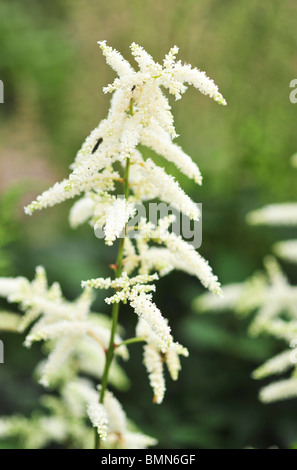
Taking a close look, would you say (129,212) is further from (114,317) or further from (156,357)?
(156,357)

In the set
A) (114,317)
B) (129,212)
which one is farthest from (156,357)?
(129,212)

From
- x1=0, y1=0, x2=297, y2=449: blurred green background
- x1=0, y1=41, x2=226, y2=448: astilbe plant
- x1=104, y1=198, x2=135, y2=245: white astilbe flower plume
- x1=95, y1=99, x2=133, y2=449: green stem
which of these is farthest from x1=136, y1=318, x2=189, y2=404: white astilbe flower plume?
x1=0, y1=0, x2=297, y2=449: blurred green background

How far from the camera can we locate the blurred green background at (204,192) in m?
3.41

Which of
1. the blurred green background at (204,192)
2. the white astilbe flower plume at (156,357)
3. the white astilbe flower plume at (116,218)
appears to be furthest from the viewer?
the blurred green background at (204,192)

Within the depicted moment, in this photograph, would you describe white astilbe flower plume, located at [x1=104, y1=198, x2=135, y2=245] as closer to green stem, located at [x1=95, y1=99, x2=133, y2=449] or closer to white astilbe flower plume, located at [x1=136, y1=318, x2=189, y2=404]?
green stem, located at [x1=95, y1=99, x2=133, y2=449]

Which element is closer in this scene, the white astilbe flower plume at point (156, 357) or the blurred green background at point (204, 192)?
the white astilbe flower plume at point (156, 357)

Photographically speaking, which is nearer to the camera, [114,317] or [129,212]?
[129,212]

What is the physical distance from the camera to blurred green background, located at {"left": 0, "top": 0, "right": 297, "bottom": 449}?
341 cm

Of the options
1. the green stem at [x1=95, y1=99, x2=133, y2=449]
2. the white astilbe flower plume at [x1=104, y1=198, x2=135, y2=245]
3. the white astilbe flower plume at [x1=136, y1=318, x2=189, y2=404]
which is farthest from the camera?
the white astilbe flower plume at [x1=136, y1=318, x2=189, y2=404]

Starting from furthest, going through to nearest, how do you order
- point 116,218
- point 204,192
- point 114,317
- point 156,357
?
point 204,192 → point 156,357 → point 114,317 → point 116,218

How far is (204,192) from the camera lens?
5.25 m

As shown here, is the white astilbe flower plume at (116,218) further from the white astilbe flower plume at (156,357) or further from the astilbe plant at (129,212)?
the white astilbe flower plume at (156,357)

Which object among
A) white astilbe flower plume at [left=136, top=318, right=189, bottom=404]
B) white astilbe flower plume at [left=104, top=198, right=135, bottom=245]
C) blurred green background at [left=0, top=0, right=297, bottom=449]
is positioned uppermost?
blurred green background at [left=0, top=0, right=297, bottom=449]

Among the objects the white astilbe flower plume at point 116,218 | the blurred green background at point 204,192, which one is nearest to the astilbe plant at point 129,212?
the white astilbe flower plume at point 116,218
